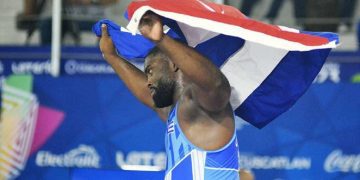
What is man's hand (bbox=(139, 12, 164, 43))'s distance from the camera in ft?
12.5

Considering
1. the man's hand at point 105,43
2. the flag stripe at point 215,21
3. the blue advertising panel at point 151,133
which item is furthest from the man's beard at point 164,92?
the blue advertising panel at point 151,133

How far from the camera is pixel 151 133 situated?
802 cm

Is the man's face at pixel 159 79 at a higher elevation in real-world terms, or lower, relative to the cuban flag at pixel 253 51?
lower

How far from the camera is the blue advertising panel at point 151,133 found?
7.73m

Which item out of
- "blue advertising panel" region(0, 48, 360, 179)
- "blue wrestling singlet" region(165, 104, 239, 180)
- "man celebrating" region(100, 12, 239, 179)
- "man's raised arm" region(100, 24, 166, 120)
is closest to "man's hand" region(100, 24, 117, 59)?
"man's raised arm" region(100, 24, 166, 120)

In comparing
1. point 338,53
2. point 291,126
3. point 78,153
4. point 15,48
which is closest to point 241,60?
point 291,126

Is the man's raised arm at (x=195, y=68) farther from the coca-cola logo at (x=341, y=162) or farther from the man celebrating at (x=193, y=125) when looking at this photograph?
the coca-cola logo at (x=341, y=162)

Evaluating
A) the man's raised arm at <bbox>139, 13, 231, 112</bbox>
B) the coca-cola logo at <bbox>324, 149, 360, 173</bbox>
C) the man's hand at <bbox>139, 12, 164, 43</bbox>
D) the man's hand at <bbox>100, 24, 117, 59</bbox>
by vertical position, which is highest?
the man's hand at <bbox>100, 24, 117, 59</bbox>

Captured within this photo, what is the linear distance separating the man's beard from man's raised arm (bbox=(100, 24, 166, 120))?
1.88 ft

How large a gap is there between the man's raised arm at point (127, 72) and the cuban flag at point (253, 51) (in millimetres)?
60

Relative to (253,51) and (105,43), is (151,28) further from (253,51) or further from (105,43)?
(105,43)

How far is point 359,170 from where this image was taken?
Answer: 7.68 meters

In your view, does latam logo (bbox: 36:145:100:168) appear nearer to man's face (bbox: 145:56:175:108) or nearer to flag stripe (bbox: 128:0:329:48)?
man's face (bbox: 145:56:175:108)

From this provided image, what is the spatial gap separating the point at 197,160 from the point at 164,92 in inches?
14.6
